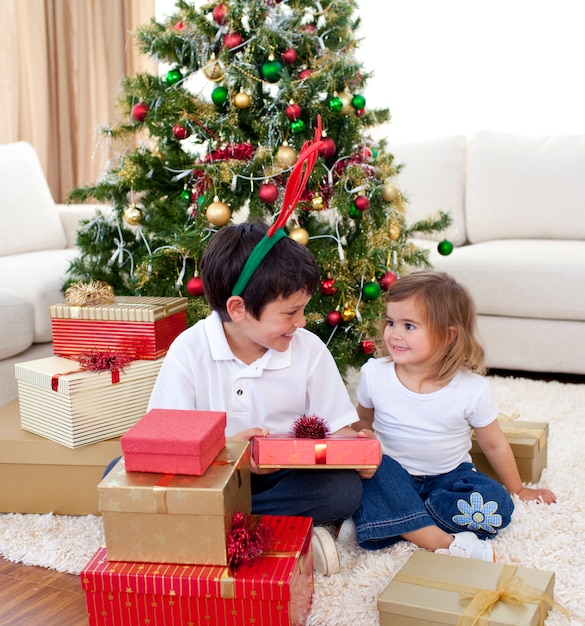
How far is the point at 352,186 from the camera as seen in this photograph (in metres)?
2.13

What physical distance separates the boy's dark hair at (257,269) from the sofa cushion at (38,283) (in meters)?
1.02

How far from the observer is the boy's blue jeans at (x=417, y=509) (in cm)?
157

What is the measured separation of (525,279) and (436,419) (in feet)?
4.01

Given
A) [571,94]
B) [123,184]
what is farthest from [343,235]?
[571,94]

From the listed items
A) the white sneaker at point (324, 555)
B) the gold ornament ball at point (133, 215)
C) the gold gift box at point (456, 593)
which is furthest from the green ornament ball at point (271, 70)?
the gold gift box at point (456, 593)

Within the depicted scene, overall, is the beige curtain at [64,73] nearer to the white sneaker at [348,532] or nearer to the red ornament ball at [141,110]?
the red ornament ball at [141,110]

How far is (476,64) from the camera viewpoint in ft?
12.9

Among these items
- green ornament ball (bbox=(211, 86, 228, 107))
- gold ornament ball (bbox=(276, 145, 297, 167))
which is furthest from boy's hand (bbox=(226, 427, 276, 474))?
green ornament ball (bbox=(211, 86, 228, 107))

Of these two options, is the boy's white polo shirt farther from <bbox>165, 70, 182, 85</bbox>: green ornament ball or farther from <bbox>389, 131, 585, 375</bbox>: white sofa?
<bbox>389, 131, 585, 375</bbox>: white sofa

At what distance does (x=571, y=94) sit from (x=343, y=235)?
7.09ft

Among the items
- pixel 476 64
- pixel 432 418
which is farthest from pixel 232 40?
pixel 476 64

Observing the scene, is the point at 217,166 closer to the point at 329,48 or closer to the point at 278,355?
the point at 329,48

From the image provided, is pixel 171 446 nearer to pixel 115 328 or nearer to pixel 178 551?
pixel 178 551

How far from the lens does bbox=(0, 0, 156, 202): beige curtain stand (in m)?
3.94
